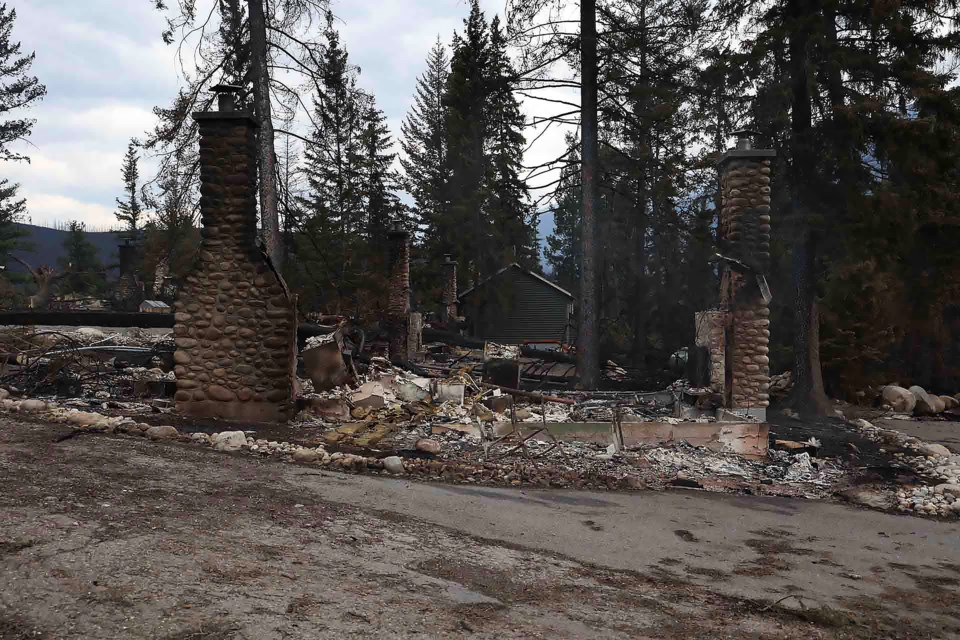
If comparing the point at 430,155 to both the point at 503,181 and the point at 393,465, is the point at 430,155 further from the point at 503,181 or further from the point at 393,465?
the point at 393,465

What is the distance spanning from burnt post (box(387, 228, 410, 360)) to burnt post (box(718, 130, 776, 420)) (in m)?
11.1

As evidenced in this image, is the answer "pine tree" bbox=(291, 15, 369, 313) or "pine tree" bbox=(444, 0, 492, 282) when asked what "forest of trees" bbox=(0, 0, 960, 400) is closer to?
"pine tree" bbox=(291, 15, 369, 313)

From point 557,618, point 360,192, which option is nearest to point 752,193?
point 557,618

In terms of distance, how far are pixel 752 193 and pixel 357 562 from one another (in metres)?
11.4

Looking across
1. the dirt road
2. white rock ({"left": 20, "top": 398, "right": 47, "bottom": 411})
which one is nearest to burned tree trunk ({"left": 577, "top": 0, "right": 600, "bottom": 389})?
the dirt road

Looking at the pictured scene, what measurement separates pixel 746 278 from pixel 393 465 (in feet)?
26.3

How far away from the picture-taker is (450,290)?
34.1 metres

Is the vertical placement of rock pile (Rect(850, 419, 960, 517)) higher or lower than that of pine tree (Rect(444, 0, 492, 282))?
lower

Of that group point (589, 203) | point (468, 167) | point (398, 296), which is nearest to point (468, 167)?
point (468, 167)

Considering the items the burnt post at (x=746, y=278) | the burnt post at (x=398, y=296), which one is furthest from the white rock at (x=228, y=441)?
the burnt post at (x=398, y=296)

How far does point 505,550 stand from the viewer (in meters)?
5.77

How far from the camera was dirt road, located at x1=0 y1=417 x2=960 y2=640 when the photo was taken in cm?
377

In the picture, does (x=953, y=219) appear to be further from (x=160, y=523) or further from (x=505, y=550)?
(x=160, y=523)

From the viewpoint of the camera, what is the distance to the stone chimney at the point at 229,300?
1019cm
